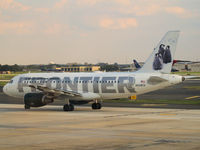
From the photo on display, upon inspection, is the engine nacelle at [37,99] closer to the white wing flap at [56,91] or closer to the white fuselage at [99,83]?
the white wing flap at [56,91]

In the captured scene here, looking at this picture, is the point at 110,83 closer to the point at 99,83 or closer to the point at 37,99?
the point at 99,83

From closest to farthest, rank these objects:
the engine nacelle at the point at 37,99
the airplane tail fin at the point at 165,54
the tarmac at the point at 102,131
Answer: the tarmac at the point at 102,131 → the airplane tail fin at the point at 165,54 → the engine nacelle at the point at 37,99

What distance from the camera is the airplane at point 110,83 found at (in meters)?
38.4

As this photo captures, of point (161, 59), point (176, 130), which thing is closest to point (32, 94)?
point (161, 59)

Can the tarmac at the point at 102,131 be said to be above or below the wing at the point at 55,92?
below

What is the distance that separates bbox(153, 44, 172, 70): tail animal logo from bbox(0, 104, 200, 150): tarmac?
180 inches

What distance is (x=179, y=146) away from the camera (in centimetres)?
2017

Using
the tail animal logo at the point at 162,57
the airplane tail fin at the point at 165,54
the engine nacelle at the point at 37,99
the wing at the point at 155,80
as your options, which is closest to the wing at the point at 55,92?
the engine nacelle at the point at 37,99

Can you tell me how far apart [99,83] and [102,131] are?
15.0 m

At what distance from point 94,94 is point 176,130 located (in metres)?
15.6

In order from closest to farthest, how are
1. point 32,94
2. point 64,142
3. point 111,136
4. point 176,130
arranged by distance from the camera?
1. point 64,142
2. point 111,136
3. point 176,130
4. point 32,94

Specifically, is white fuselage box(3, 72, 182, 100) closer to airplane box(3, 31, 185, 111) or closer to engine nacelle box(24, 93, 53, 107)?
airplane box(3, 31, 185, 111)

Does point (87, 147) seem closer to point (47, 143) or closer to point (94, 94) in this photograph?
point (47, 143)

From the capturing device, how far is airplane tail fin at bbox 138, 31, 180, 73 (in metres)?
38.5
